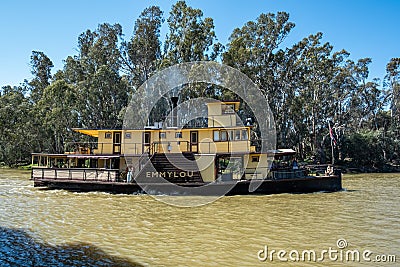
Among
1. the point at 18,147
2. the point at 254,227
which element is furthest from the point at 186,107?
the point at 254,227

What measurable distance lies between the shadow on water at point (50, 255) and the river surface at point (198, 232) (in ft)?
0.08

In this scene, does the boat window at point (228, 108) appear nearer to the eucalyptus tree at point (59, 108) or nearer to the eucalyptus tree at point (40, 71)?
the eucalyptus tree at point (59, 108)

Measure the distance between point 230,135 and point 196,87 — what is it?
18.4 meters

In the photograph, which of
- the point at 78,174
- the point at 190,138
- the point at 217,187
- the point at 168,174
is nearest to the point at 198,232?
the point at 217,187

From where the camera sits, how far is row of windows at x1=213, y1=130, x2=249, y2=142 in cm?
2134

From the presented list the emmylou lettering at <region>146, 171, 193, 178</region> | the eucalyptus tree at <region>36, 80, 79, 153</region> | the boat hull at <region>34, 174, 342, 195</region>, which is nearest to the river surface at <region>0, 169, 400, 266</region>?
the boat hull at <region>34, 174, 342, 195</region>

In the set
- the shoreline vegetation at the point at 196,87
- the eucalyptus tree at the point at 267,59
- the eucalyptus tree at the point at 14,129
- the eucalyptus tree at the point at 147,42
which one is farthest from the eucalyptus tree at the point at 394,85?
the eucalyptus tree at the point at 14,129

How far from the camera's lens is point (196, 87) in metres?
38.8

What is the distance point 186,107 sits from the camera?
4184cm

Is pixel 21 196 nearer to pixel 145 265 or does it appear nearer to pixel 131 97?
pixel 145 265

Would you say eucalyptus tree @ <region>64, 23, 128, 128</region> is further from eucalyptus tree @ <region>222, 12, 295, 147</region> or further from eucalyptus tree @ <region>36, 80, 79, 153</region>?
eucalyptus tree @ <region>222, 12, 295, 147</region>

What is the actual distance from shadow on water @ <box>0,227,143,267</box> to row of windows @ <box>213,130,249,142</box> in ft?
44.5

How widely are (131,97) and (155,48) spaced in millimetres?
7488

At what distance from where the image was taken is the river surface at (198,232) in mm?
8062
